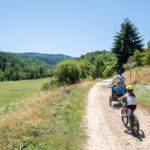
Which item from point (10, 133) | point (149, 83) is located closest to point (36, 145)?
point (10, 133)

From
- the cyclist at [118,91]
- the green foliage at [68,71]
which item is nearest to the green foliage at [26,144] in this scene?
the cyclist at [118,91]

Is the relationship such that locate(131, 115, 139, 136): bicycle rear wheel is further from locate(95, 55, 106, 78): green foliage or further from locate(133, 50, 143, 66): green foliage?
locate(95, 55, 106, 78): green foliage

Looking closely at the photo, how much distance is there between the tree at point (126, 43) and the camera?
31.2 m

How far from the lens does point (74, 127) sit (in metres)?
6.34

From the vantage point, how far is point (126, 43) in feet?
103

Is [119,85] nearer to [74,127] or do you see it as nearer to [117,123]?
[117,123]

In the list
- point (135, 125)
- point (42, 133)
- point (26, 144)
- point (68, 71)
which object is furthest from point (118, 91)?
point (68, 71)

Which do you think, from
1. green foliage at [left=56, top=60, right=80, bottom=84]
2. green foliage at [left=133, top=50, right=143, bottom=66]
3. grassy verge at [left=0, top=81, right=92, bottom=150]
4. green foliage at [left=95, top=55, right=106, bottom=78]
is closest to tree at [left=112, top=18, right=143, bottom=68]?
green foliage at [left=133, top=50, right=143, bottom=66]

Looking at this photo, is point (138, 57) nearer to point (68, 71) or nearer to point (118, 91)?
point (68, 71)

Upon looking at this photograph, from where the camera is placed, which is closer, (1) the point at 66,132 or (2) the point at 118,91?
(1) the point at 66,132

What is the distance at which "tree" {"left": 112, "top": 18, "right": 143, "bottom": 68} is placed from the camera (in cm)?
3120

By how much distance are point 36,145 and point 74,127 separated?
6.81ft

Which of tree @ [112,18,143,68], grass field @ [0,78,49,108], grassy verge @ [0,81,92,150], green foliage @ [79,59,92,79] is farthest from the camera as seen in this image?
green foliage @ [79,59,92,79]

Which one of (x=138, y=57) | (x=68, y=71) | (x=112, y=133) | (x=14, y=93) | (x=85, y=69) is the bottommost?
(x=14, y=93)
